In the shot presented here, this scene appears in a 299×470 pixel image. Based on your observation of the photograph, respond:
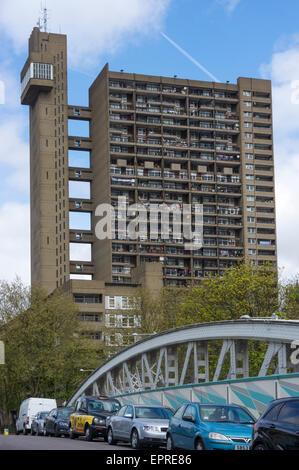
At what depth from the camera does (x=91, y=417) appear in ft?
110

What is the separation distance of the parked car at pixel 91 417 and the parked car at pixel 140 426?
3343mm

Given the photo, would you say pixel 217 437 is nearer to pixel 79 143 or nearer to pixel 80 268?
pixel 80 268

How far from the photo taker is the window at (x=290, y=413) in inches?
634

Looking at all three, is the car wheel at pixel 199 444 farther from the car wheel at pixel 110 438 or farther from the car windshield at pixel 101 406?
the car windshield at pixel 101 406

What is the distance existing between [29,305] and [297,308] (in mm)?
26260

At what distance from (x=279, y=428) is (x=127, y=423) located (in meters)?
12.2

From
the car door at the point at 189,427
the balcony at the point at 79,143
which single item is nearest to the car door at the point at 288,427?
the car door at the point at 189,427

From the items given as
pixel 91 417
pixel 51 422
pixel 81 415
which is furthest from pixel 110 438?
pixel 51 422

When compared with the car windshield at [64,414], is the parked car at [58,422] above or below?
below

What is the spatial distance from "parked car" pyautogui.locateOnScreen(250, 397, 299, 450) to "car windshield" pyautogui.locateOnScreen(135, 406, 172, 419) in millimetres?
10846

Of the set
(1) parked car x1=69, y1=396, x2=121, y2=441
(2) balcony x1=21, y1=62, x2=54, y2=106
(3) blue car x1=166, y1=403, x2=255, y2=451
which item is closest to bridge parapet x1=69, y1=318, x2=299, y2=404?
(1) parked car x1=69, y1=396, x2=121, y2=441

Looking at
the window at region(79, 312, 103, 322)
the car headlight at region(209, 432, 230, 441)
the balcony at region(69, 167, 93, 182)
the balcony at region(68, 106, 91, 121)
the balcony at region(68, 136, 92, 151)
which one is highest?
the balcony at region(68, 106, 91, 121)

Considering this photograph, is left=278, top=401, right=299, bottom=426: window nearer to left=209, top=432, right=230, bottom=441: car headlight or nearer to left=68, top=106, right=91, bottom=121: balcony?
left=209, top=432, right=230, bottom=441: car headlight

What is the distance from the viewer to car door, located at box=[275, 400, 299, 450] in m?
15.6
